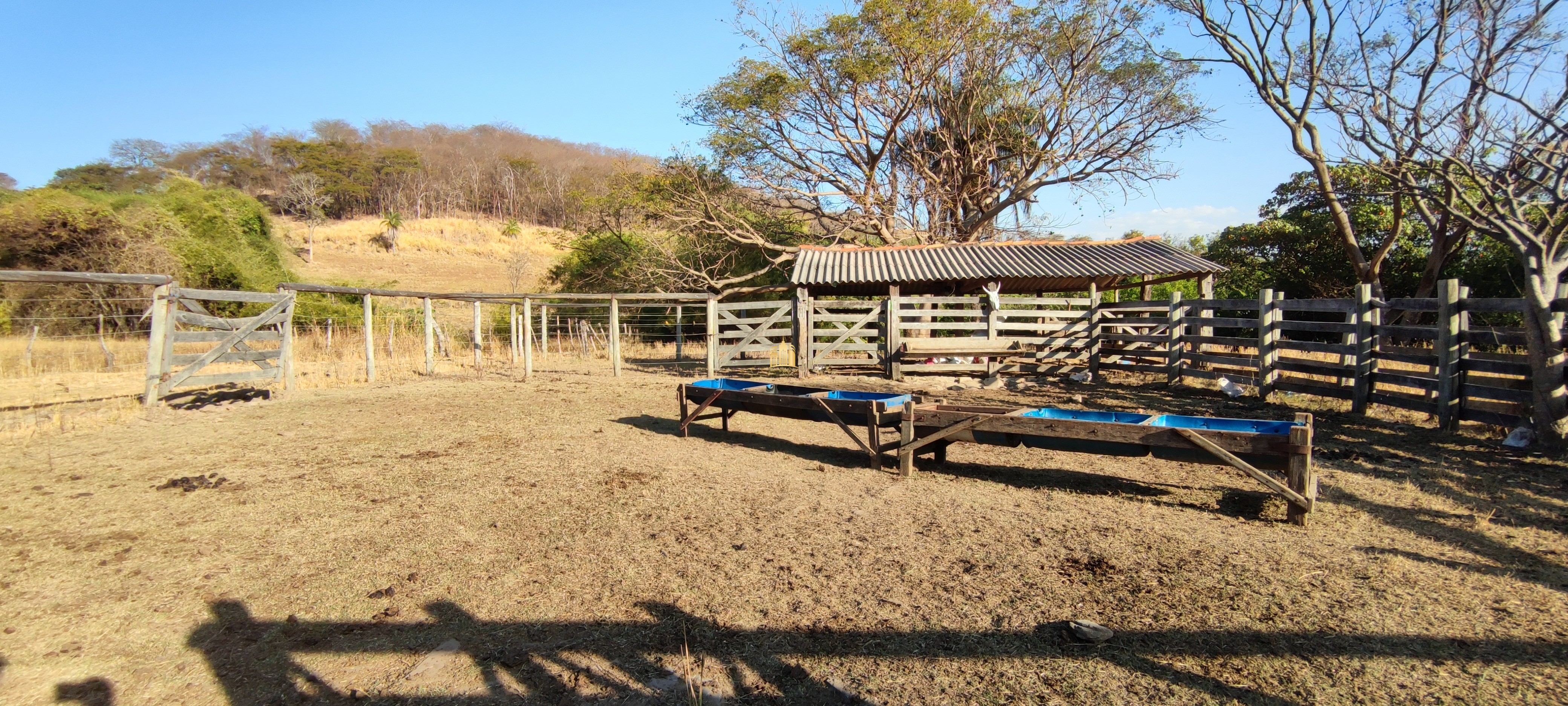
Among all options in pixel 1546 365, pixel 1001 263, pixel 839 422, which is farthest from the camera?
pixel 1001 263

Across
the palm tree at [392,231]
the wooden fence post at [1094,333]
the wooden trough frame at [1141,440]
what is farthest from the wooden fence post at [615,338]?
the palm tree at [392,231]

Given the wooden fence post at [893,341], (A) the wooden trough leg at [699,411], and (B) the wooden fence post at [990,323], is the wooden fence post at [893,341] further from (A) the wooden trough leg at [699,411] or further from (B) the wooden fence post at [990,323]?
(A) the wooden trough leg at [699,411]

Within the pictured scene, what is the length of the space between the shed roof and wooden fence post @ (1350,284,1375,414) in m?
5.71

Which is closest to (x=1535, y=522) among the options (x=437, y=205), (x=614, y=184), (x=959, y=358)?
(x=959, y=358)

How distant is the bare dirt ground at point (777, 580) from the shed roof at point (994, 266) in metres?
7.97

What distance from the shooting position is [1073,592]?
361 centimetres

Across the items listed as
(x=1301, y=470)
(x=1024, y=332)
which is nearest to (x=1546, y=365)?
(x=1301, y=470)

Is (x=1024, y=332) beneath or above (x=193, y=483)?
above

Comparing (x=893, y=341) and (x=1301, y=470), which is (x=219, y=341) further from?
(x=1301, y=470)

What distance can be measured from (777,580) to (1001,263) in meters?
12.4

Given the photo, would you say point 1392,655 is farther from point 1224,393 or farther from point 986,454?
point 1224,393

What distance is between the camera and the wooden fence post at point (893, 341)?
13.9 metres

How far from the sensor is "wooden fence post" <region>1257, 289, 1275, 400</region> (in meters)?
9.87

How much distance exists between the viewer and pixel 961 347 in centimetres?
1357
